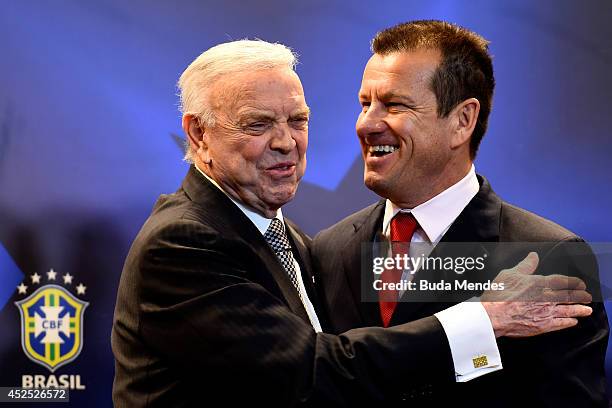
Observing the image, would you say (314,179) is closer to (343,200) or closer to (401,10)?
(343,200)

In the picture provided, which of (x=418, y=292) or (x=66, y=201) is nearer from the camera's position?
(x=418, y=292)

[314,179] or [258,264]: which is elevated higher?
[314,179]

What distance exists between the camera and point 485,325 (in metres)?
2.30

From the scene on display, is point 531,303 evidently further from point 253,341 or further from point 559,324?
point 253,341

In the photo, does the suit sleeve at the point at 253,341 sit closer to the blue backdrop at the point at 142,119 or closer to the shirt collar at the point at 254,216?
the shirt collar at the point at 254,216

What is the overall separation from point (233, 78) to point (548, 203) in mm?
1417

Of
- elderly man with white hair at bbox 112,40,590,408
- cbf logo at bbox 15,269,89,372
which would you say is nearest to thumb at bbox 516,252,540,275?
elderly man with white hair at bbox 112,40,590,408

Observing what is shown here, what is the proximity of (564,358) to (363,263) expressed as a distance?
65 centimetres

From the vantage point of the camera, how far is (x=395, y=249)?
2686 mm

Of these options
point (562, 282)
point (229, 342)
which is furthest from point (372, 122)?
point (229, 342)

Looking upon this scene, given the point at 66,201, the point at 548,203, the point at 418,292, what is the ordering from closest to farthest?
the point at 418,292 < the point at 548,203 < the point at 66,201

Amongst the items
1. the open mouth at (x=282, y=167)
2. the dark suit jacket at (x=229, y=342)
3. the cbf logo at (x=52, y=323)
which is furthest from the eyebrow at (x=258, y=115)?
the cbf logo at (x=52, y=323)

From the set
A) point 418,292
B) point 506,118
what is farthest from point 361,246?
point 506,118

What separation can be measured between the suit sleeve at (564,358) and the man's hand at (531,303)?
68 millimetres
